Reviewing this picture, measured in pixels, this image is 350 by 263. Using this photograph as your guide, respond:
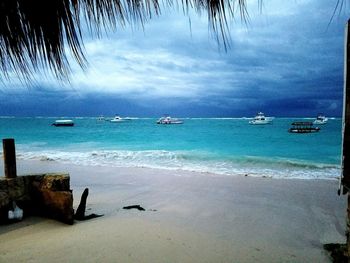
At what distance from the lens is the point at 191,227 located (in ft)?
20.2

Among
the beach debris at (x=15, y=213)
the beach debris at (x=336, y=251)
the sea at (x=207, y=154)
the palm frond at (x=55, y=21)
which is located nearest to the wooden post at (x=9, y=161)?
the beach debris at (x=15, y=213)

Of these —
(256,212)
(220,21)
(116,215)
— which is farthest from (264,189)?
(220,21)

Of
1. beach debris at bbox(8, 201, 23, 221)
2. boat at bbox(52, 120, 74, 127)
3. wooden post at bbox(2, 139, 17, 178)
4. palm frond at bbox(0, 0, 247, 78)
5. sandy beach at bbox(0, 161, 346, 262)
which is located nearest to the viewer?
palm frond at bbox(0, 0, 247, 78)

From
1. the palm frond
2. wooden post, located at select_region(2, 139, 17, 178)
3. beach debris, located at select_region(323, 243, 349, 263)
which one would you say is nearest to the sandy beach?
beach debris, located at select_region(323, 243, 349, 263)

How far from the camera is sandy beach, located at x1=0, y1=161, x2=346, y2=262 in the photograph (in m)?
4.80

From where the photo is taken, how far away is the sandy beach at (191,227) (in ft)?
15.7

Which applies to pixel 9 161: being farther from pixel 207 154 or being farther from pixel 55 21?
pixel 207 154

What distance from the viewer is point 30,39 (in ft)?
4.03

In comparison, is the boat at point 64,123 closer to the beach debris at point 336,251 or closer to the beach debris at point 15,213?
the beach debris at point 15,213

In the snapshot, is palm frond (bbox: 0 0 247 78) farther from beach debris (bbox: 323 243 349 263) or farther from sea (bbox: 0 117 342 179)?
sea (bbox: 0 117 342 179)

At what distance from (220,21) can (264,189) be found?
32.2 feet

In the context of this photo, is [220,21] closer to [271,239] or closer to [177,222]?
[271,239]

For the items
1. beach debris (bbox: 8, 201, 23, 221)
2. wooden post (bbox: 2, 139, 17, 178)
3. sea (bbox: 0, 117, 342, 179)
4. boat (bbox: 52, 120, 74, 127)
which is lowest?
sea (bbox: 0, 117, 342, 179)

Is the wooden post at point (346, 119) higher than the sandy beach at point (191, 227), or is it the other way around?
the wooden post at point (346, 119)
